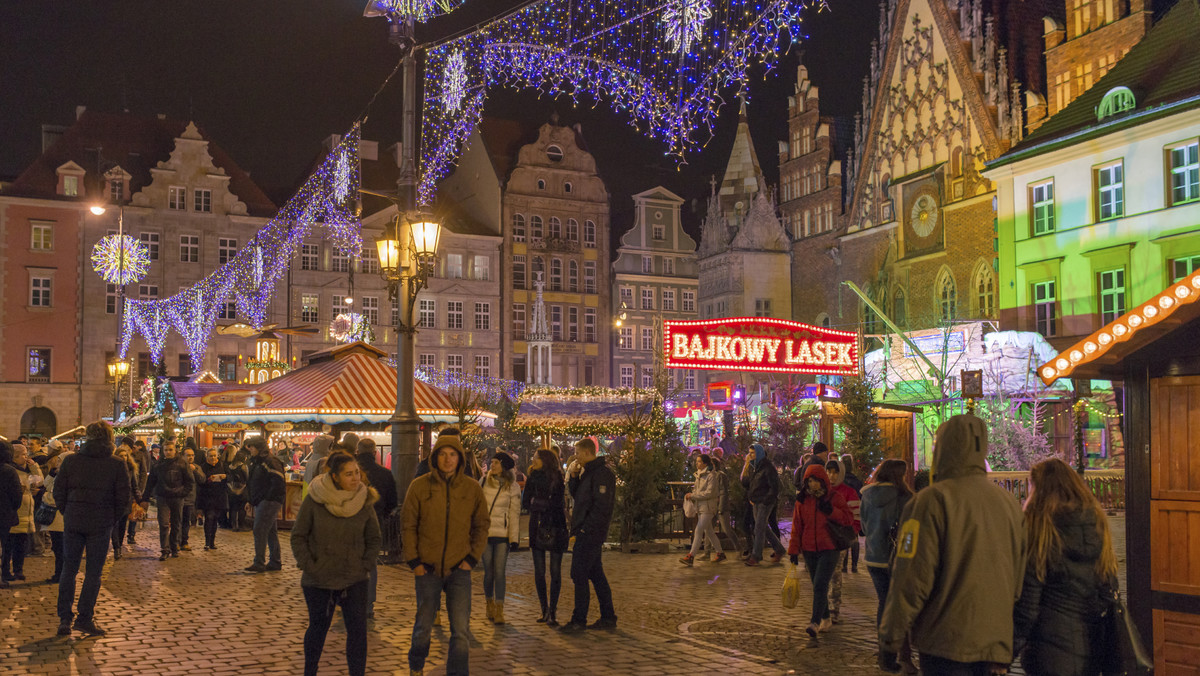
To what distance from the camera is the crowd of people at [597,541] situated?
15.3ft

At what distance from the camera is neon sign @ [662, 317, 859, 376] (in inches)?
859

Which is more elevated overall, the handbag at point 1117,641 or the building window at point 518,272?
the building window at point 518,272

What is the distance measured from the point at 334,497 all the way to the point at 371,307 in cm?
4820

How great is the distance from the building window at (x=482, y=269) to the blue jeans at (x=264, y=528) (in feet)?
136

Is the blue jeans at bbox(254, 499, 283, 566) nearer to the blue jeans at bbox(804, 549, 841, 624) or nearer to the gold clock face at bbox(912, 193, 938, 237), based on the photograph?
the blue jeans at bbox(804, 549, 841, 624)

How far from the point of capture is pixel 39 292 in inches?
1938

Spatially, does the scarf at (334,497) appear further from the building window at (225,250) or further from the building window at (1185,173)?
the building window at (225,250)

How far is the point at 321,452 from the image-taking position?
39.5 ft

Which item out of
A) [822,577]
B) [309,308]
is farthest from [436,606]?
[309,308]

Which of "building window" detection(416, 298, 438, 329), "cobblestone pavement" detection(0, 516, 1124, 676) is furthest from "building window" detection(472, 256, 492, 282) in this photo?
"cobblestone pavement" detection(0, 516, 1124, 676)

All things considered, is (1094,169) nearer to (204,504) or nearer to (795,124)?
(795,124)

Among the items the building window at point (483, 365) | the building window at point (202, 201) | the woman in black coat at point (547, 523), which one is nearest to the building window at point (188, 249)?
the building window at point (202, 201)

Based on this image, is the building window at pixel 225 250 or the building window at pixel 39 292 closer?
the building window at pixel 39 292

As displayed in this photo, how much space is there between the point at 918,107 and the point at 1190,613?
33.6 meters
